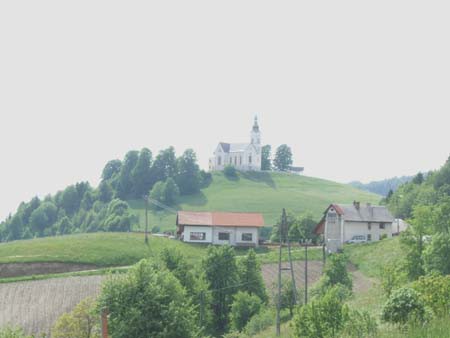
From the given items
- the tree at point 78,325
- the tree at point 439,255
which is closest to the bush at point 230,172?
the tree at point 439,255

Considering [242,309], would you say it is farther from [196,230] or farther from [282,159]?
[282,159]

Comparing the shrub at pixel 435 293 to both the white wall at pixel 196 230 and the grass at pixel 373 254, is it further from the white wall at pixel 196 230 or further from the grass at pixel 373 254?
the white wall at pixel 196 230

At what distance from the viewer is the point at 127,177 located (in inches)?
6358

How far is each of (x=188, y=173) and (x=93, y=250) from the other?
8797 cm

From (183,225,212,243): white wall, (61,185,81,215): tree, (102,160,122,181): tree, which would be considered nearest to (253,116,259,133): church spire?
(102,160,122,181): tree

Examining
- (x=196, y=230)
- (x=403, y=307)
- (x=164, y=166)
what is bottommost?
(x=403, y=307)

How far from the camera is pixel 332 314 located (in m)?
23.5

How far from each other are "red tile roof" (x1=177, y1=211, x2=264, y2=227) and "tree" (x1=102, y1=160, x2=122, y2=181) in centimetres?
9480

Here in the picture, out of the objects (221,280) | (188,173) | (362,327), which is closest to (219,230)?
(221,280)

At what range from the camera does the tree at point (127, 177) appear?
159375mm

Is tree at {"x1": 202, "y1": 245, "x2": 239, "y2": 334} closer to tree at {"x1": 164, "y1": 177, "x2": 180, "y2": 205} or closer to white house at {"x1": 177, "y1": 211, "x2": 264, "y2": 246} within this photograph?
white house at {"x1": 177, "y1": 211, "x2": 264, "y2": 246}

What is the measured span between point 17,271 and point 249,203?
8275 centimetres

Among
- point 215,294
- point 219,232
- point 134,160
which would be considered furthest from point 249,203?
point 215,294

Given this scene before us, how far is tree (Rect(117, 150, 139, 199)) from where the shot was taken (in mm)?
159375
